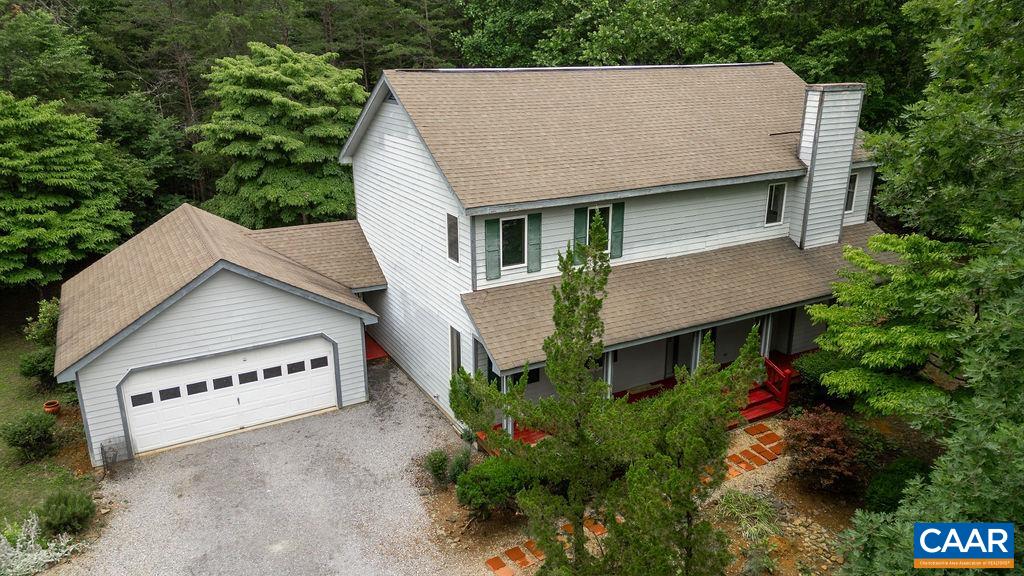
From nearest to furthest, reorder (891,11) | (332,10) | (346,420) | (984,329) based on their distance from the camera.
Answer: (984,329) → (346,420) → (891,11) → (332,10)

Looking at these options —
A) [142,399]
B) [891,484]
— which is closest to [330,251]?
[142,399]

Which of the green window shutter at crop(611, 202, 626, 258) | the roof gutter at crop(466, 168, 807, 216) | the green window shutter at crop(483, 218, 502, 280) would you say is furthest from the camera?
the green window shutter at crop(611, 202, 626, 258)

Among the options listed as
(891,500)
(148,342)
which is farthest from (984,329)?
(148,342)

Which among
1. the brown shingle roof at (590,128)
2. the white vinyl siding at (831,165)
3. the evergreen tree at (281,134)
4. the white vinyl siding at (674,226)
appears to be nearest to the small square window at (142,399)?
the white vinyl siding at (674,226)

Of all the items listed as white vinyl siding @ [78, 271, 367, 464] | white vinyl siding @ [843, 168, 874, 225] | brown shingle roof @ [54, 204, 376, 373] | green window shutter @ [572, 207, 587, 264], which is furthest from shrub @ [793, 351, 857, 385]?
white vinyl siding @ [78, 271, 367, 464]

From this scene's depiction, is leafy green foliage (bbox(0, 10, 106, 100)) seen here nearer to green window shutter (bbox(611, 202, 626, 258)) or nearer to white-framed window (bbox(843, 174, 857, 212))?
green window shutter (bbox(611, 202, 626, 258))

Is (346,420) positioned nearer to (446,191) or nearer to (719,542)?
(446,191)
